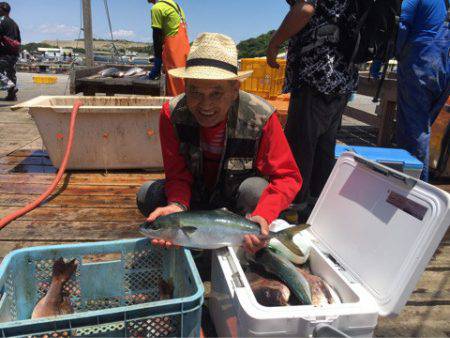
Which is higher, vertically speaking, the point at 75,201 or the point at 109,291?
the point at 109,291

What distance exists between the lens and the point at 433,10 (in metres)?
3.51

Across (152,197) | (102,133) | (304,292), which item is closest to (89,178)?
(102,133)

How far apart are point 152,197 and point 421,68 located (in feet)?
9.86

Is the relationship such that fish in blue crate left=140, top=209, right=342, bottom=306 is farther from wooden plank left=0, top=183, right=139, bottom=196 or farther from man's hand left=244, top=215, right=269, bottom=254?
wooden plank left=0, top=183, right=139, bottom=196

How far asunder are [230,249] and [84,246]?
0.75 metres

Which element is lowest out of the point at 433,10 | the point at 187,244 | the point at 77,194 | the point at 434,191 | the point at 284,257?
the point at 77,194

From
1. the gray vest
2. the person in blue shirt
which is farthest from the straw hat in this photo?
the person in blue shirt

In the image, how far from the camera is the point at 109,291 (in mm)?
2018

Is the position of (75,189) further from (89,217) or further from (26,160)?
(26,160)

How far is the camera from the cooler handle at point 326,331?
1385 mm

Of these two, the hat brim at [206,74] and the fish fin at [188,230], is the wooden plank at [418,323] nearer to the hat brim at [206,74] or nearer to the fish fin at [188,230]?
the fish fin at [188,230]

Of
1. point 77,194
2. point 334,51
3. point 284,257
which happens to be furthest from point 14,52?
point 284,257

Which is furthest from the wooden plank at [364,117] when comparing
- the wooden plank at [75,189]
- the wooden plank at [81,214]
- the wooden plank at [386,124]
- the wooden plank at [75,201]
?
the wooden plank at [81,214]

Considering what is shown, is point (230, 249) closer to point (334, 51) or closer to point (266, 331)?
point (266, 331)
